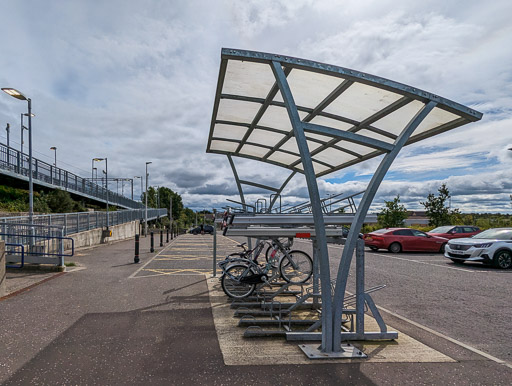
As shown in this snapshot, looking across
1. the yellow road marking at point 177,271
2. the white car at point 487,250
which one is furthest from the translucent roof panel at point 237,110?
the white car at point 487,250

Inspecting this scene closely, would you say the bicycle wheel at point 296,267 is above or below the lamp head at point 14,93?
below

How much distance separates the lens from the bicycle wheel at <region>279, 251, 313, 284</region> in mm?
7914

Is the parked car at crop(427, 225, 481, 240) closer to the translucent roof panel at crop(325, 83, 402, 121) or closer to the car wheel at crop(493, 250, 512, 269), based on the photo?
the car wheel at crop(493, 250, 512, 269)

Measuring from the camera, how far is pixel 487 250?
12.1 m

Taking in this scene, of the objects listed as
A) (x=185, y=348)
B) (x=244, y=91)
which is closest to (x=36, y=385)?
(x=185, y=348)

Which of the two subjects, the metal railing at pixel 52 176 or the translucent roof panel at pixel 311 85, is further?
the metal railing at pixel 52 176

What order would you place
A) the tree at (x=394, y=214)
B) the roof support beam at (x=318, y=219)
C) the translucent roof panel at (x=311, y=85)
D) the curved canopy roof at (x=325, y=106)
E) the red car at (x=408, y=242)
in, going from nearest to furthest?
the roof support beam at (x=318, y=219)
the curved canopy roof at (x=325, y=106)
the translucent roof panel at (x=311, y=85)
the red car at (x=408, y=242)
the tree at (x=394, y=214)

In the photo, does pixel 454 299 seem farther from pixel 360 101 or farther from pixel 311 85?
pixel 311 85

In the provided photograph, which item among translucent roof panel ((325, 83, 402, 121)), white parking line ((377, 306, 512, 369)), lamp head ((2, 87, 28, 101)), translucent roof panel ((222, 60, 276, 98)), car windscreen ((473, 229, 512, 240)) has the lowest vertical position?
white parking line ((377, 306, 512, 369))

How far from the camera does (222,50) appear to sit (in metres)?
4.39

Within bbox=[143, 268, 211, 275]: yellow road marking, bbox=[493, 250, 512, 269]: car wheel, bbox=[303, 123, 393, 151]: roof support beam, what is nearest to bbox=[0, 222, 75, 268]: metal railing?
bbox=[143, 268, 211, 275]: yellow road marking

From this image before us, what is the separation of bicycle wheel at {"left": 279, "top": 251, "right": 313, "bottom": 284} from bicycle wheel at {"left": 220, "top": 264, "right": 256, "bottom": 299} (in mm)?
929

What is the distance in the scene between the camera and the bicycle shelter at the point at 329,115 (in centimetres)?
442

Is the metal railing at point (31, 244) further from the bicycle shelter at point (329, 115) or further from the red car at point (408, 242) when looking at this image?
the red car at point (408, 242)
